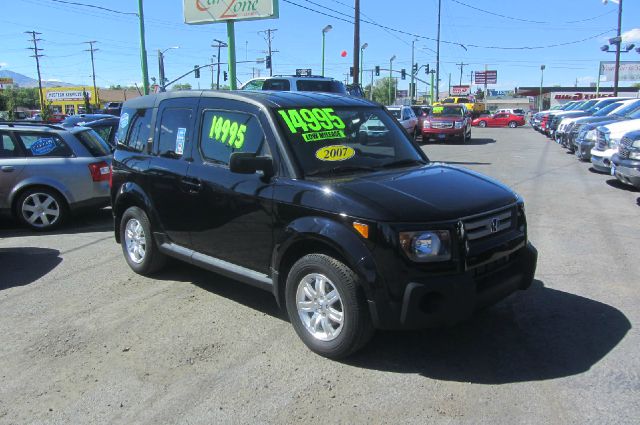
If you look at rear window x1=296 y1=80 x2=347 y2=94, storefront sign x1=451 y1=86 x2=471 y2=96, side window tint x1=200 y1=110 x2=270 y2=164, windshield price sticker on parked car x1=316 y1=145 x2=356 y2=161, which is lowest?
windshield price sticker on parked car x1=316 y1=145 x2=356 y2=161

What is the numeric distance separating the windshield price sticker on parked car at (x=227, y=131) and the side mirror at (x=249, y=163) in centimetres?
50

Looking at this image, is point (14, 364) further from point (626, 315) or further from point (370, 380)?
point (626, 315)

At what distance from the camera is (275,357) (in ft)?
13.0

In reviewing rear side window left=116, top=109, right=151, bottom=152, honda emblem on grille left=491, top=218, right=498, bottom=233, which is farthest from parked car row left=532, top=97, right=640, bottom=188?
rear side window left=116, top=109, right=151, bottom=152

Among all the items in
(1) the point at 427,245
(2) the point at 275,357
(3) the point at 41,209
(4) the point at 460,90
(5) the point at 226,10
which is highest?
(4) the point at 460,90

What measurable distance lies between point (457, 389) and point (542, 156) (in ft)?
55.1

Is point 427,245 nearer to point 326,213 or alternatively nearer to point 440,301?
point 440,301

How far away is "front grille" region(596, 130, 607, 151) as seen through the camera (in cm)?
1229

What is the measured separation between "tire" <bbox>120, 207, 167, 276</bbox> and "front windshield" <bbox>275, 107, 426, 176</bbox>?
7.01 feet

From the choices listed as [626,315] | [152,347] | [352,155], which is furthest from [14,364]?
[626,315]

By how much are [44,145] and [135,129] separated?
3.19m

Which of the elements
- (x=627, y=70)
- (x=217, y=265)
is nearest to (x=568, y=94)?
(x=627, y=70)

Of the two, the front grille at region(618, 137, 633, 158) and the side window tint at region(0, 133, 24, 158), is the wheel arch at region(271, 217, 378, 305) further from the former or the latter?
the front grille at region(618, 137, 633, 158)

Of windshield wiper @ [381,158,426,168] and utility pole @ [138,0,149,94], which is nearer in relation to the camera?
windshield wiper @ [381,158,426,168]
